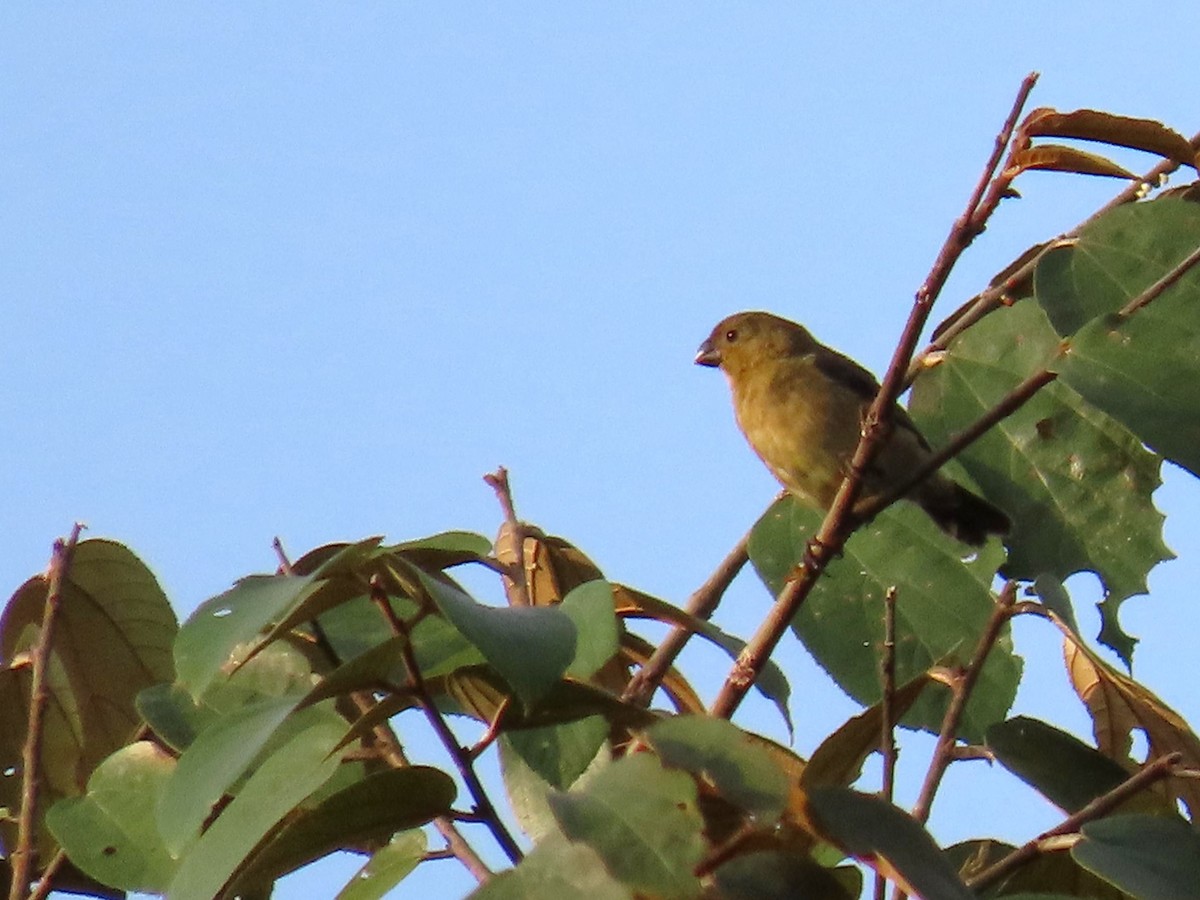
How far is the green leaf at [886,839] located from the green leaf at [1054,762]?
0.44m

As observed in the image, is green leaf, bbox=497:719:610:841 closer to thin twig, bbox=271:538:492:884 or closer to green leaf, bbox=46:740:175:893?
thin twig, bbox=271:538:492:884

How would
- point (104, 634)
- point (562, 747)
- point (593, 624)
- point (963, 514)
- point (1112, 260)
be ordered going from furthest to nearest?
1. point (963, 514)
2. point (104, 634)
3. point (1112, 260)
4. point (562, 747)
5. point (593, 624)

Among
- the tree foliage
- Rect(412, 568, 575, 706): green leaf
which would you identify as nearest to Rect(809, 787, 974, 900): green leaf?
the tree foliage

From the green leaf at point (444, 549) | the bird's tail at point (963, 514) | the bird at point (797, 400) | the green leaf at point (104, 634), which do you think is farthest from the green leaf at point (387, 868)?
the bird at point (797, 400)

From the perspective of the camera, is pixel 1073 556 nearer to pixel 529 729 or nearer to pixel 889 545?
pixel 889 545

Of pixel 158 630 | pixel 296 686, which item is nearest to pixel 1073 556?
pixel 296 686

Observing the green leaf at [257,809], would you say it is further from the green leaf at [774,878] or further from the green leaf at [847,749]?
the green leaf at [847,749]

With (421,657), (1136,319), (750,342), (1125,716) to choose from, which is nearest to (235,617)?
(421,657)

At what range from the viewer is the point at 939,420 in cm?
256

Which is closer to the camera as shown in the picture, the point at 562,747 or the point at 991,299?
the point at 562,747

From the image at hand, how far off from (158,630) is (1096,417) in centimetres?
140

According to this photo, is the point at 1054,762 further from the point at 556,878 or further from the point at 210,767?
the point at 210,767

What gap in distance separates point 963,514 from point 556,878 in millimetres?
2052

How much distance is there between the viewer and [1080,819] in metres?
1.72
